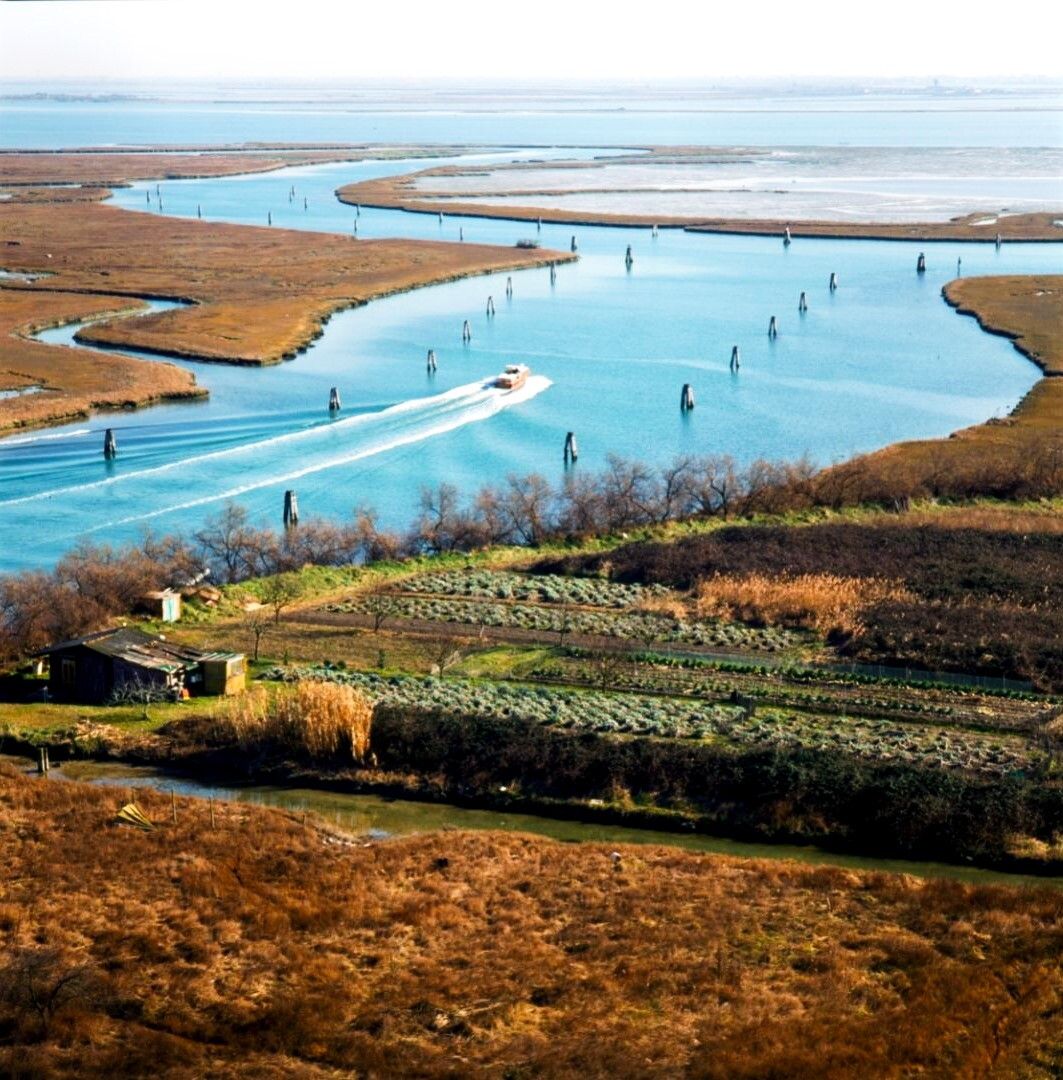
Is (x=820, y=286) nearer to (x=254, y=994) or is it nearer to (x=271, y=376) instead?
(x=271, y=376)

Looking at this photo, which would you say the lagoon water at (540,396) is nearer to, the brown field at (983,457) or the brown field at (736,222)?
the brown field at (983,457)

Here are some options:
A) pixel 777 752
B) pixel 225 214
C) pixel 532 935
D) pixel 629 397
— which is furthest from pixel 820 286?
pixel 532 935

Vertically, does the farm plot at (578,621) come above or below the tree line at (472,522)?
below

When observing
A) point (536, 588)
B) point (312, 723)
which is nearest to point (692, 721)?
point (312, 723)

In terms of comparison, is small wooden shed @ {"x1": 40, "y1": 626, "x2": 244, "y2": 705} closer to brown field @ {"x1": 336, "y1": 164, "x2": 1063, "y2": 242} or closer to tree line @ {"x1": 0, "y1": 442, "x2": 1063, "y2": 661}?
tree line @ {"x1": 0, "y1": 442, "x2": 1063, "y2": 661}

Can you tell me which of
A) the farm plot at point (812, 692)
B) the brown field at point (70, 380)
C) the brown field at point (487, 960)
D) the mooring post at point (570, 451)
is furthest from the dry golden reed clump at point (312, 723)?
the brown field at point (70, 380)

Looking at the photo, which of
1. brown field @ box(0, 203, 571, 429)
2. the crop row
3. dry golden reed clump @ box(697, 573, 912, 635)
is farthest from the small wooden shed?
brown field @ box(0, 203, 571, 429)
